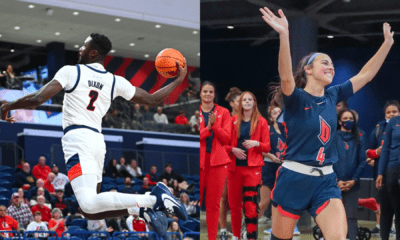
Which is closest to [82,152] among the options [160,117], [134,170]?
[134,170]

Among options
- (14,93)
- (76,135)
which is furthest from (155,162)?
(76,135)

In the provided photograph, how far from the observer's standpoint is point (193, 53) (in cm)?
2597

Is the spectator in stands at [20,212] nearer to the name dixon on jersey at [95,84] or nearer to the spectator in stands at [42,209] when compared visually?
the spectator in stands at [42,209]

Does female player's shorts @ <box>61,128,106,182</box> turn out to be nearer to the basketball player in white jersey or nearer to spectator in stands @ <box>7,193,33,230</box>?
the basketball player in white jersey

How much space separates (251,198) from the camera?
734 cm

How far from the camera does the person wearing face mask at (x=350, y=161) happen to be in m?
7.30

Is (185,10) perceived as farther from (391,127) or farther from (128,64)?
(391,127)

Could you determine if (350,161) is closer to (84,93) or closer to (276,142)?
(276,142)

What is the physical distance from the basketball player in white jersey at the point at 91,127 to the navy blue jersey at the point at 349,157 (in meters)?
2.92

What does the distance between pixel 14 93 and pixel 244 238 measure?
41.6 ft

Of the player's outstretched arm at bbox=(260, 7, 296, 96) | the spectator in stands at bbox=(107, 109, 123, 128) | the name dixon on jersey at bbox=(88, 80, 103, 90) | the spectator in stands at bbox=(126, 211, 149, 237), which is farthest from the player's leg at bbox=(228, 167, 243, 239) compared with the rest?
the spectator in stands at bbox=(107, 109, 123, 128)

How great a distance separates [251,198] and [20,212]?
18.7 ft

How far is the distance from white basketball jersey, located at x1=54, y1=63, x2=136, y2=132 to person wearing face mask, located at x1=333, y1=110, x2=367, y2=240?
3384mm

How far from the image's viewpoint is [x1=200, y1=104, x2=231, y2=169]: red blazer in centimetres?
Answer: 739
